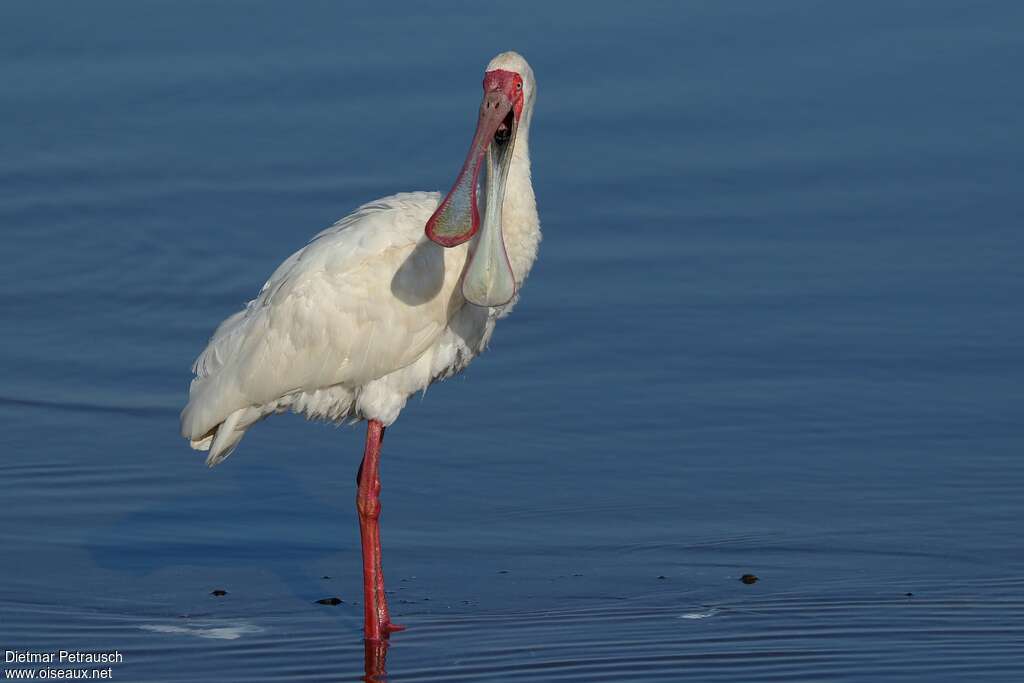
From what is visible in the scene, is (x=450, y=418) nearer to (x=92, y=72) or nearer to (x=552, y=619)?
(x=552, y=619)

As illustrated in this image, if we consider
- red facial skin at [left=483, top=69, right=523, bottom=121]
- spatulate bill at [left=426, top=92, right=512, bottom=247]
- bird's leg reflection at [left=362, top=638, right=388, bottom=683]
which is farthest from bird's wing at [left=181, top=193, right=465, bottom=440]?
bird's leg reflection at [left=362, top=638, right=388, bottom=683]

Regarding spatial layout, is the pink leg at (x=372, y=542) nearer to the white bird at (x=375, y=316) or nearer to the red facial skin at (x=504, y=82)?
the white bird at (x=375, y=316)

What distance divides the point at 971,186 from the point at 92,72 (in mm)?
7373

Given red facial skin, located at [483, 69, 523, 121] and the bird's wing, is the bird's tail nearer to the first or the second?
the bird's wing

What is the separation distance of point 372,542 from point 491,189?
6.01ft

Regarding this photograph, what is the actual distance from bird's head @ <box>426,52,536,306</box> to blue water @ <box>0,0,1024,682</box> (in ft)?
5.23

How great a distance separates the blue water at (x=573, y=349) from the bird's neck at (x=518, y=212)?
5.22ft

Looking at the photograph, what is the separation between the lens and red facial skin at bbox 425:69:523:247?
30.6 ft

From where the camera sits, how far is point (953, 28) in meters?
17.6

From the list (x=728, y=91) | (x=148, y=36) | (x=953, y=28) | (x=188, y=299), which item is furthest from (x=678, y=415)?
(x=148, y=36)

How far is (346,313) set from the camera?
9969 millimetres

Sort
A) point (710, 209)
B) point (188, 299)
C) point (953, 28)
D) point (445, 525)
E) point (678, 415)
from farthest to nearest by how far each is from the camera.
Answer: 1. point (953, 28)
2. point (710, 209)
3. point (188, 299)
4. point (678, 415)
5. point (445, 525)

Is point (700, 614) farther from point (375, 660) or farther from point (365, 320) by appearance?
point (365, 320)

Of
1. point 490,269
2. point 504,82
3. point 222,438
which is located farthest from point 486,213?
point 222,438
